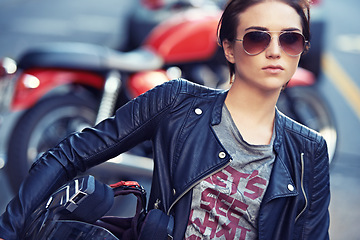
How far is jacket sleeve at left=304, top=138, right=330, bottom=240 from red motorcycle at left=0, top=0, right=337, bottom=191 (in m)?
A: 2.12

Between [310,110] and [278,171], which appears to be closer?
[278,171]

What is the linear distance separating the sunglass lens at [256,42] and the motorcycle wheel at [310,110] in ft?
8.79

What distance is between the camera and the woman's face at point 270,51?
7.00 ft

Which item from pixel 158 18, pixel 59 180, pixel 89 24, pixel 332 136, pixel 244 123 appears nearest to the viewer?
pixel 59 180

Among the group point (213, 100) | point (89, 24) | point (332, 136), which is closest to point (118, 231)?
point (213, 100)

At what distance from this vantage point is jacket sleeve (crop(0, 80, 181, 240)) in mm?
2033

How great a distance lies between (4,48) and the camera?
30.8ft

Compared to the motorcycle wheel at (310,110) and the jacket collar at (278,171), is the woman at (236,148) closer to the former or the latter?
the jacket collar at (278,171)

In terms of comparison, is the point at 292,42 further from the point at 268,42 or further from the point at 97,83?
the point at 97,83

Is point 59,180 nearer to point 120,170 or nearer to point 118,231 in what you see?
point 118,231

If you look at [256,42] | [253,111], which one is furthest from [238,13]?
[253,111]

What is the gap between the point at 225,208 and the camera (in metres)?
2.12

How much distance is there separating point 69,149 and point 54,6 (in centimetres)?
1174

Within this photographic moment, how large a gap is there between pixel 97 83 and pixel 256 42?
8.10ft
